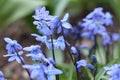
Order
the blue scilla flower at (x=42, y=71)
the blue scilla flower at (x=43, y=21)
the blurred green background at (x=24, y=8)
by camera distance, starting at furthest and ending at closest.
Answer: the blurred green background at (x=24, y=8) < the blue scilla flower at (x=43, y=21) < the blue scilla flower at (x=42, y=71)

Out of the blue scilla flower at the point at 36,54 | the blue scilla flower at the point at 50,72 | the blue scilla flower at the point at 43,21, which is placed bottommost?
the blue scilla flower at the point at 50,72

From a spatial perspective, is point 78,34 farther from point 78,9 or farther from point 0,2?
point 78,9

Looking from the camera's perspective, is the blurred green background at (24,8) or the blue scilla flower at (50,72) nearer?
the blue scilla flower at (50,72)

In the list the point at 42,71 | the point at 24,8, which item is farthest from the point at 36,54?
the point at 24,8

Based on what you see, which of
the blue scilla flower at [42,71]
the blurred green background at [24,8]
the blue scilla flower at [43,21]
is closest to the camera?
the blue scilla flower at [42,71]

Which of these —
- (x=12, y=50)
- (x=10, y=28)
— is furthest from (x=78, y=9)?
(x=12, y=50)

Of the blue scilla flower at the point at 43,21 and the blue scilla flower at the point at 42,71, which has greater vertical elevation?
the blue scilla flower at the point at 43,21

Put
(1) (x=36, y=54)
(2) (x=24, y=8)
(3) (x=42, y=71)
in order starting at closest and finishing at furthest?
(3) (x=42, y=71) → (1) (x=36, y=54) → (2) (x=24, y=8)

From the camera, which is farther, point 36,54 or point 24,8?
point 24,8

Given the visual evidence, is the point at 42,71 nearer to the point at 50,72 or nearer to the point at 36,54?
the point at 50,72

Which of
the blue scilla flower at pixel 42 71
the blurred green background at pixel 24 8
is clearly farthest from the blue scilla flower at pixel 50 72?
the blurred green background at pixel 24 8

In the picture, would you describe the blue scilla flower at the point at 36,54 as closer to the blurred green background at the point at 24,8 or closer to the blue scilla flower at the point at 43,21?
the blue scilla flower at the point at 43,21

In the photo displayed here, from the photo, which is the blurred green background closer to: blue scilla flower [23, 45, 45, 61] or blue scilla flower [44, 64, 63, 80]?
blue scilla flower [23, 45, 45, 61]
